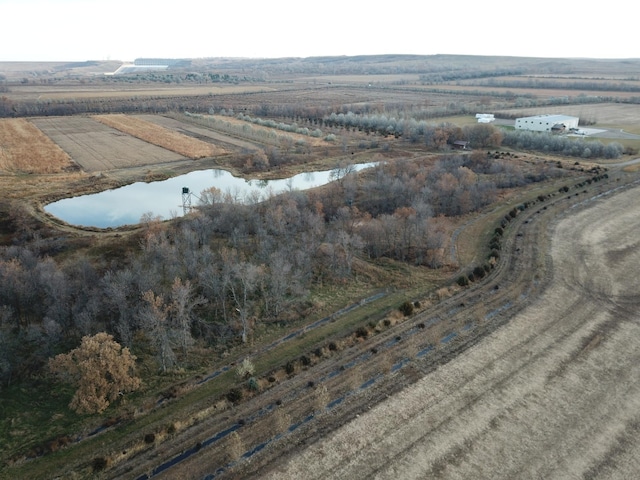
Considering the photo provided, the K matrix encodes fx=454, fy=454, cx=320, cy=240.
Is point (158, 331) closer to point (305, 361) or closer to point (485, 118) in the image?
point (305, 361)

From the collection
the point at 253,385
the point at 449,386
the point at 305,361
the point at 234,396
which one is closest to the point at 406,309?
the point at 449,386

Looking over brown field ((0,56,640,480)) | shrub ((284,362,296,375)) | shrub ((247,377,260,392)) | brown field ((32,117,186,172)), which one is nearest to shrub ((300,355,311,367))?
brown field ((0,56,640,480))

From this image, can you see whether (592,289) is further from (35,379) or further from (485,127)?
(485,127)

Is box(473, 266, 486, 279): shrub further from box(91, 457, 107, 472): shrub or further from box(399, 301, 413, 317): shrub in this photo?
box(91, 457, 107, 472): shrub

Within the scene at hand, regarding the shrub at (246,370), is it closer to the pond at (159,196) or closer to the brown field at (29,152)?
the pond at (159,196)

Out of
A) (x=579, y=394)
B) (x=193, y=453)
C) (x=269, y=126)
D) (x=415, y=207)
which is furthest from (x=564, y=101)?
(x=193, y=453)

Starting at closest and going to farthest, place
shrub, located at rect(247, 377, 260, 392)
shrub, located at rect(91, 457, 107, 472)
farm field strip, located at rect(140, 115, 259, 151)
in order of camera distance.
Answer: shrub, located at rect(91, 457, 107, 472), shrub, located at rect(247, 377, 260, 392), farm field strip, located at rect(140, 115, 259, 151)
